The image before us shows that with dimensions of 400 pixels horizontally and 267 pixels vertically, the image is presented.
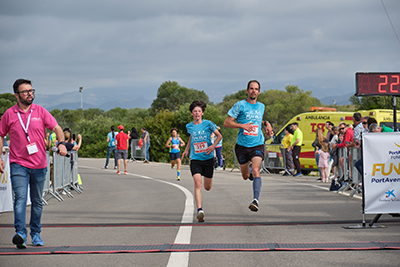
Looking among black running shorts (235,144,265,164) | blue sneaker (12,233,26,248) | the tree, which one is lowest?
blue sneaker (12,233,26,248)

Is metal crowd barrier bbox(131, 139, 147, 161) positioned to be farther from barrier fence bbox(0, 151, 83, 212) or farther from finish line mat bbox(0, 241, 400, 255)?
finish line mat bbox(0, 241, 400, 255)

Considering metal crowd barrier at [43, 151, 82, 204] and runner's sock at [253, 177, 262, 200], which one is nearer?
runner's sock at [253, 177, 262, 200]

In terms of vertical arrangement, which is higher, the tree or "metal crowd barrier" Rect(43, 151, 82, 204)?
the tree

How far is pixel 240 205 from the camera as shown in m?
10.9

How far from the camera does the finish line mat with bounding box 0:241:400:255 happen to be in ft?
20.9

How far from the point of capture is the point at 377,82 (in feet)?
42.2

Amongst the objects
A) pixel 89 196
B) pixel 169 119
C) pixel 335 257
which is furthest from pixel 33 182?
pixel 169 119

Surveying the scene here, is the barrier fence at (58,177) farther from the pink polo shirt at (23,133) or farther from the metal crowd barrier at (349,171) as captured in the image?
the metal crowd barrier at (349,171)

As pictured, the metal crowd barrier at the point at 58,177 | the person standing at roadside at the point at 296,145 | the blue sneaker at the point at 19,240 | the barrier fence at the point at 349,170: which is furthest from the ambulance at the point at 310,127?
the blue sneaker at the point at 19,240

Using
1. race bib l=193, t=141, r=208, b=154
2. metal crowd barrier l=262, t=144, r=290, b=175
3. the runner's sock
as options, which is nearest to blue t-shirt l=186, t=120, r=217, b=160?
race bib l=193, t=141, r=208, b=154

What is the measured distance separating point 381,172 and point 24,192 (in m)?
5.39

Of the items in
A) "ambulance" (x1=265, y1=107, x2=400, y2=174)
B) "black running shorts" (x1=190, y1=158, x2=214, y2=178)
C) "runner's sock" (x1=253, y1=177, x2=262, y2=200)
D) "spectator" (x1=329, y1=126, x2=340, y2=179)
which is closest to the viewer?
"runner's sock" (x1=253, y1=177, x2=262, y2=200)

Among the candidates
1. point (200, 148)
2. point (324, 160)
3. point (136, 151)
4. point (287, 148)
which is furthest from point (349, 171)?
point (136, 151)

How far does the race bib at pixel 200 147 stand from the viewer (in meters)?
9.04
